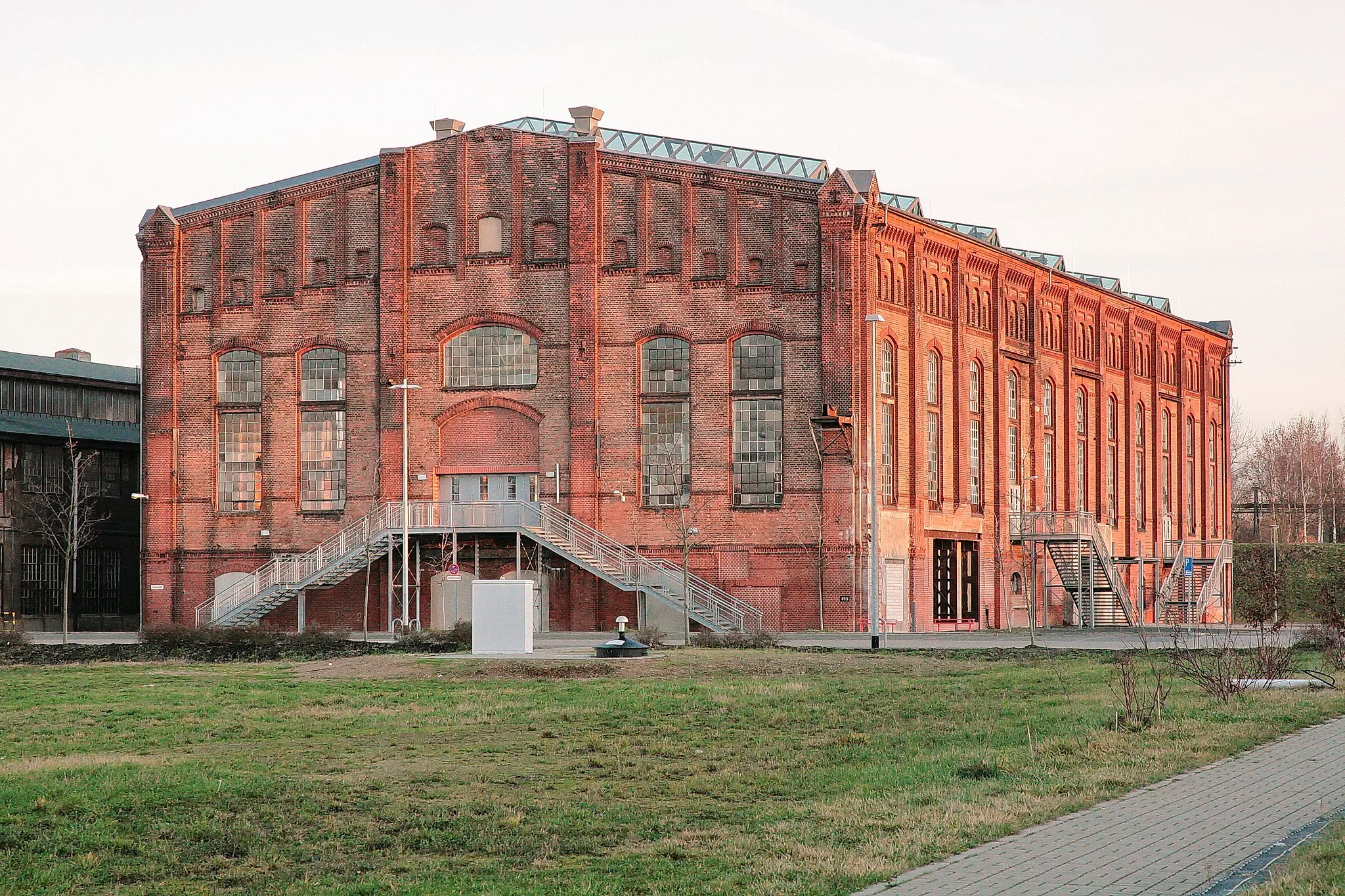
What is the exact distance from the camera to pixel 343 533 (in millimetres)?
52938

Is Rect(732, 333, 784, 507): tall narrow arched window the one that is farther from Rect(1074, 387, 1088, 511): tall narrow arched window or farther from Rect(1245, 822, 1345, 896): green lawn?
Rect(1245, 822, 1345, 896): green lawn

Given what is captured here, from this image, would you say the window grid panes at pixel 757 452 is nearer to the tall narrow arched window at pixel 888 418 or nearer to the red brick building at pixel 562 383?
the red brick building at pixel 562 383

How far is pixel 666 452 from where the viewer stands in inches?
2050

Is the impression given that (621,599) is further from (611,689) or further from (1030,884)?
(1030,884)

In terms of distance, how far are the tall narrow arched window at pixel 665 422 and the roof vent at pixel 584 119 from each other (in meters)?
7.55

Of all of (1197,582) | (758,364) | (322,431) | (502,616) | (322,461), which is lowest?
(1197,582)

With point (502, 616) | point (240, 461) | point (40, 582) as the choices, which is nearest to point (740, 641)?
point (502, 616)

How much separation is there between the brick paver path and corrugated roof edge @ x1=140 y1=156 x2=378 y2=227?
43.9 m

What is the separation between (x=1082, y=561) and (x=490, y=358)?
2463 centimetres

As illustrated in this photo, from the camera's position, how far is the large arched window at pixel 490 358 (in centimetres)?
5328

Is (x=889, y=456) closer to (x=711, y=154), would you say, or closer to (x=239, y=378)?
(x=711, y=154)

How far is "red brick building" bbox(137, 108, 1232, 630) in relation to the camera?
51.0 metres

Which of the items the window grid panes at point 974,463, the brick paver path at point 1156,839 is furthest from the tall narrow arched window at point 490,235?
the brick paver path at point 1156,839

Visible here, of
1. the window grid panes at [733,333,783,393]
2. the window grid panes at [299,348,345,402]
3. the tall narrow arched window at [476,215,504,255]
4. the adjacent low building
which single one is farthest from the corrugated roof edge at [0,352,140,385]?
the window grid panes at [733,333,783,393]
